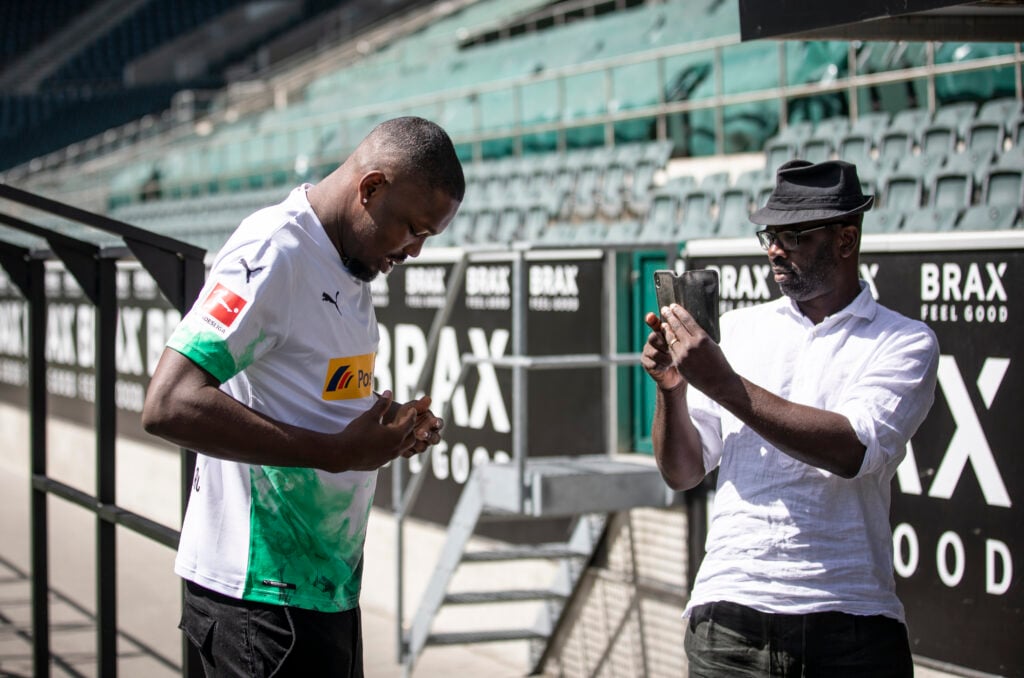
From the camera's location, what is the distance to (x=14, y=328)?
12562 mm

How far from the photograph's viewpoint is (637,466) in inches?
207

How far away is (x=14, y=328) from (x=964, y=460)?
35.4ft

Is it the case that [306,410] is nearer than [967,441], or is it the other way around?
[306,410]

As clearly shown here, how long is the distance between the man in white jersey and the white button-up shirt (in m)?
0.75

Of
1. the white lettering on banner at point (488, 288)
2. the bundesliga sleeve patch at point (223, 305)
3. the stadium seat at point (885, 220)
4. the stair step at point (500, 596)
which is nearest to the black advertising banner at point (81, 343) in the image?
the white lettering on banner at point (488, 288)

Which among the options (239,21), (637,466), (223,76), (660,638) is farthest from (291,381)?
(239,21)

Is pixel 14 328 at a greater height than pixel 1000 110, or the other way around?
pixel 1000 110

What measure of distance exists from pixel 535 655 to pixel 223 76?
2790cm

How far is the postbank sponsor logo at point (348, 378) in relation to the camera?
236 centimetres

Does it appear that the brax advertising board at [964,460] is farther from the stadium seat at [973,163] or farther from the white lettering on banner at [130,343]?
the white lettering on banner at [130,343]

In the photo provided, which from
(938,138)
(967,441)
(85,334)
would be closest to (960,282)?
(967,441)

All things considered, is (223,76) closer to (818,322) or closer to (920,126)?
(920,126)

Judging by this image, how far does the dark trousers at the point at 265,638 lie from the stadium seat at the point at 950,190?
5.50m

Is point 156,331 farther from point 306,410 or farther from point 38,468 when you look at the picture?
point 306,410
